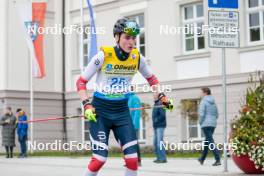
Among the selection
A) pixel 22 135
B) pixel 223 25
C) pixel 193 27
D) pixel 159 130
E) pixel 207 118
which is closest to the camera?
pixel 223 25

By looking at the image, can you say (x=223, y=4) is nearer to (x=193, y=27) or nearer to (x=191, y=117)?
(x=191, y=117)

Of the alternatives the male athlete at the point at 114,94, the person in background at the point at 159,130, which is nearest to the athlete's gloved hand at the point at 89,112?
the male athlete at the point at 114,94

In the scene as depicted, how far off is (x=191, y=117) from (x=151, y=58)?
12.7ft

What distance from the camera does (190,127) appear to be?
24234 millimetres

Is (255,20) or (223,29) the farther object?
(255,20)

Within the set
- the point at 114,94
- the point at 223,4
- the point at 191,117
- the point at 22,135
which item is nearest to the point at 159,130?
the point at 223,4

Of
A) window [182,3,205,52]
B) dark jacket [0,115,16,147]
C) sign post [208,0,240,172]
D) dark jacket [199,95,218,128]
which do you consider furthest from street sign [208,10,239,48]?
window [182,3,205,52]

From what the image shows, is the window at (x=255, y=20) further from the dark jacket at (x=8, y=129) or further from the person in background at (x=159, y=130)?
the dark jacket at (x=8, y=129)

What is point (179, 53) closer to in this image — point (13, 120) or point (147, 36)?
point (147, 36)

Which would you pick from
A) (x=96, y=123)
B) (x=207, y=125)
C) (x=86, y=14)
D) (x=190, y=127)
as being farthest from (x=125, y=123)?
(x=86, y=14)

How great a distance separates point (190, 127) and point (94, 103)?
17719 millimetres

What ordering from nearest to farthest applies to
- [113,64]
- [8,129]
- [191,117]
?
[113,64]
[8,129]
[191,117]

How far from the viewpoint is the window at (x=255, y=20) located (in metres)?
21.9

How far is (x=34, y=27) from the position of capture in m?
25.8
